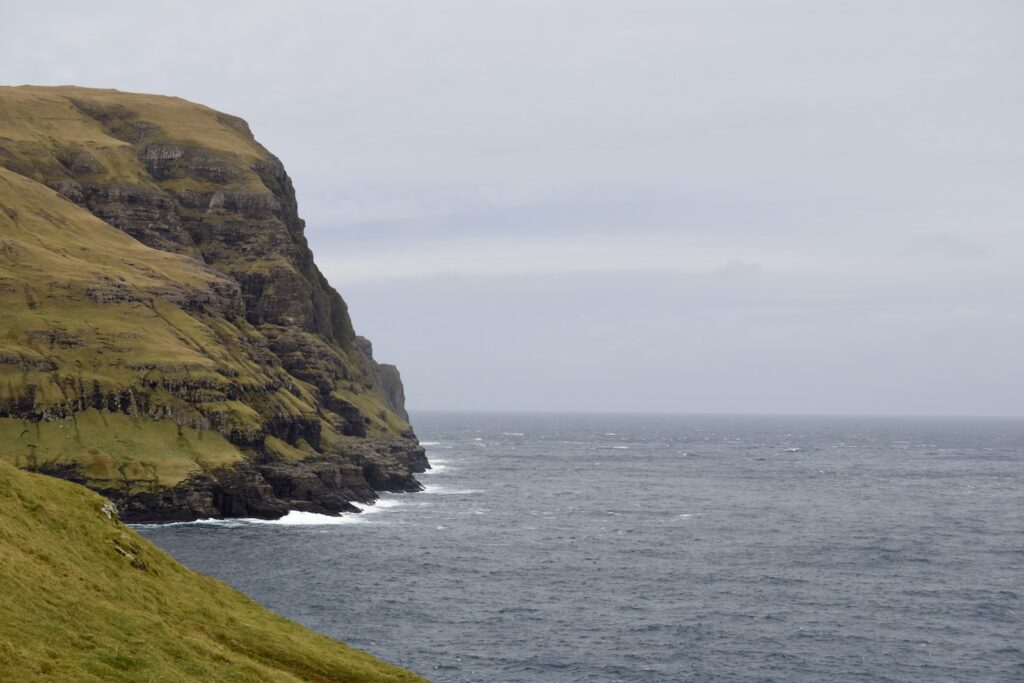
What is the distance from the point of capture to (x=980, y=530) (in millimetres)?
144000

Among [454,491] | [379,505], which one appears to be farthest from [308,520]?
[454,491]

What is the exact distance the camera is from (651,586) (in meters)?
104

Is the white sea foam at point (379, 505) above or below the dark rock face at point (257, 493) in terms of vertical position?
below

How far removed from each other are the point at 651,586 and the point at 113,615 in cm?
7369

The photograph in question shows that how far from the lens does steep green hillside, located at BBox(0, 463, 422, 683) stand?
34656 mm

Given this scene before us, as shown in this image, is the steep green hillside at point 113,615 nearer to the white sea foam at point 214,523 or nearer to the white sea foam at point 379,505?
the white sea foam at point 214,523

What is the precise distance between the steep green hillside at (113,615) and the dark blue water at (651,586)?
25.2m

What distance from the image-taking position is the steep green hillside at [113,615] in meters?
34.7

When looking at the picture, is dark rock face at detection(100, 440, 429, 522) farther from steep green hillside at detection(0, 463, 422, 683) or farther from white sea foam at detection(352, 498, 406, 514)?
steep green hillside at detection(0, 463, 422, 683)

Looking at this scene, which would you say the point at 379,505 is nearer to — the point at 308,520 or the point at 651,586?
the point at 308,520

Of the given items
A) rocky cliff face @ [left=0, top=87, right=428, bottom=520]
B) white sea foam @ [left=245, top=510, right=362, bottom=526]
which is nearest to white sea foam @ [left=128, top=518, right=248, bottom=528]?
rocky cliff face @ [left=0, top=87, right=428, bottom=520]

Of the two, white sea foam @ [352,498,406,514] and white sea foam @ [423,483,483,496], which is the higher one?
white sea foam @ [423,483,483,496]

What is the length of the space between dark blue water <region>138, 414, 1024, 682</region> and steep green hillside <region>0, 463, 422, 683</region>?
25.2m

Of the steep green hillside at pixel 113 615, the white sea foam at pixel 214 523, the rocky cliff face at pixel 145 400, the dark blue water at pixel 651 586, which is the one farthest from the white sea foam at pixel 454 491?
the steep green hillside at pixel 113 615
